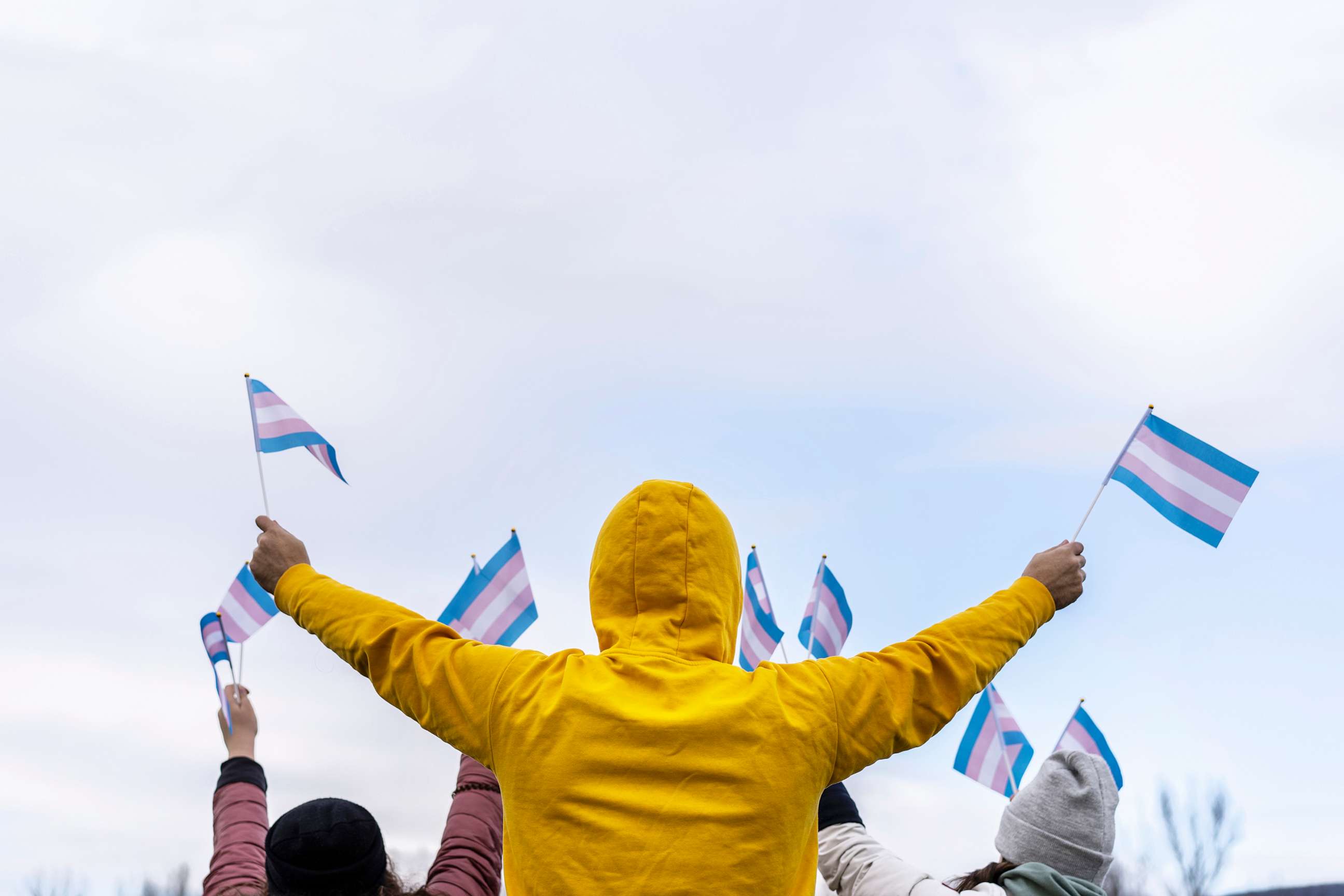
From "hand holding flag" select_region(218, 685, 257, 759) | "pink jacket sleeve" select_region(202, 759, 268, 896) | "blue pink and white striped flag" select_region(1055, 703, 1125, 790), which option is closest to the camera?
"pink jacket sleeve" select_region(202, 759, 268, 896)

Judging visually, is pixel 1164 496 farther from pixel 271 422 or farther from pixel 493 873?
pixel 271 422

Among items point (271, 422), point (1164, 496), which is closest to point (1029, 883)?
point (1164, 496)

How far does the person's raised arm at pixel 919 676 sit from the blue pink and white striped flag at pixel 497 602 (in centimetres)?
358

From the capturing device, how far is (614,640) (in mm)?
3166

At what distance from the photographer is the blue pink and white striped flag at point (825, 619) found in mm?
7656

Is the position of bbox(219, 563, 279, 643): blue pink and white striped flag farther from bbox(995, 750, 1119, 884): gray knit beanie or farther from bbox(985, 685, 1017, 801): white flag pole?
bbox(985, 685, 1017, 801): white flag pole

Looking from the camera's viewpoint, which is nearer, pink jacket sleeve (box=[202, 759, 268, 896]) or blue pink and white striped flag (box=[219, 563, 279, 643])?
pink jacket sleeve (box=[202, 759, 268, 896])

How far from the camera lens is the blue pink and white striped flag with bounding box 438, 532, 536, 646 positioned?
6.44 meters

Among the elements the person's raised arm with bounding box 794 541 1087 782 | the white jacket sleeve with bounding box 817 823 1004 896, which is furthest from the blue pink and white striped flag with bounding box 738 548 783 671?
the person's raised arm with bounding box 794 541 1087 782

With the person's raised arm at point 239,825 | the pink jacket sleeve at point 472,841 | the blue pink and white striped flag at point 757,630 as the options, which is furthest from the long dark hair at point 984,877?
the blue pink and white striped flag at point 757,630

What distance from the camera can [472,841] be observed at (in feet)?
11.9

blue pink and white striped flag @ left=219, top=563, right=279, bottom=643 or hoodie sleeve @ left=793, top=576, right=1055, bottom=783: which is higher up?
blue pink and white striped flag @ left=219, top=563, right=279, bottom=643

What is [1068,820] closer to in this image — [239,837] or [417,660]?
[417,660]

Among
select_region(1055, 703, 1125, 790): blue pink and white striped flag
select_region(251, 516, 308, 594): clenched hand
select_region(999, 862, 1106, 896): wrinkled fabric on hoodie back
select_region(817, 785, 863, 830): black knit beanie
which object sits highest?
select_region(1055, 703, 1125, 790): blue pink and white striped flag
